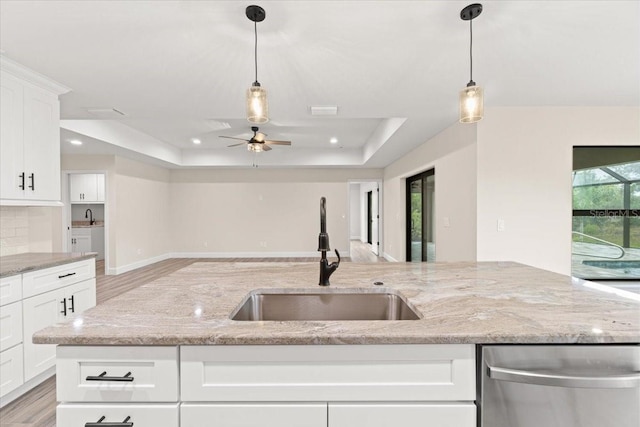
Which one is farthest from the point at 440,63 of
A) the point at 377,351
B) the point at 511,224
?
the point at 377,351

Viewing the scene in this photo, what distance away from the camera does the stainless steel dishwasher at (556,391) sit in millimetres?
904

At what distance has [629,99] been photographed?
303cm

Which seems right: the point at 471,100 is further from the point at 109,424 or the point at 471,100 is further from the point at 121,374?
the point at 109,424

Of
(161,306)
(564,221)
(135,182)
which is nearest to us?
(161,306)

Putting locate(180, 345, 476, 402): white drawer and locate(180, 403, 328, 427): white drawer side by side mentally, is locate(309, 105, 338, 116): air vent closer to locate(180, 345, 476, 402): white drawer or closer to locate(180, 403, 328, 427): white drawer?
locate(180, 345, 476, 402): white drawer

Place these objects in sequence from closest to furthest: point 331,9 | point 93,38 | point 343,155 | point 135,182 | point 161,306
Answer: point 161,306 → point 331,9 → point 93,38 → point 135,182 → point 343,155

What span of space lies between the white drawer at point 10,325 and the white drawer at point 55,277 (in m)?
0.11

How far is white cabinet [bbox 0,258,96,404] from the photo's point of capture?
1.98 m

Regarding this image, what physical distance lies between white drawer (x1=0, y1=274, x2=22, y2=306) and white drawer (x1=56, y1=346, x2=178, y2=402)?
5.39 feet

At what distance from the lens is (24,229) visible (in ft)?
9.42

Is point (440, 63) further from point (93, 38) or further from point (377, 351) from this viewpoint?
point (93, 38)

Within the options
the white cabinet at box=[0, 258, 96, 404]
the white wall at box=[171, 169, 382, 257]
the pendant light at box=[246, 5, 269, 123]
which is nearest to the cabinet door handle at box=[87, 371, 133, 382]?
the white cabinet at box=[0, 258, 96, 404]

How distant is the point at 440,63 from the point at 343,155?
4928 mm

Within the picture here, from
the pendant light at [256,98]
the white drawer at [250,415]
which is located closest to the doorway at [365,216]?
the pendant light at [256,98]
